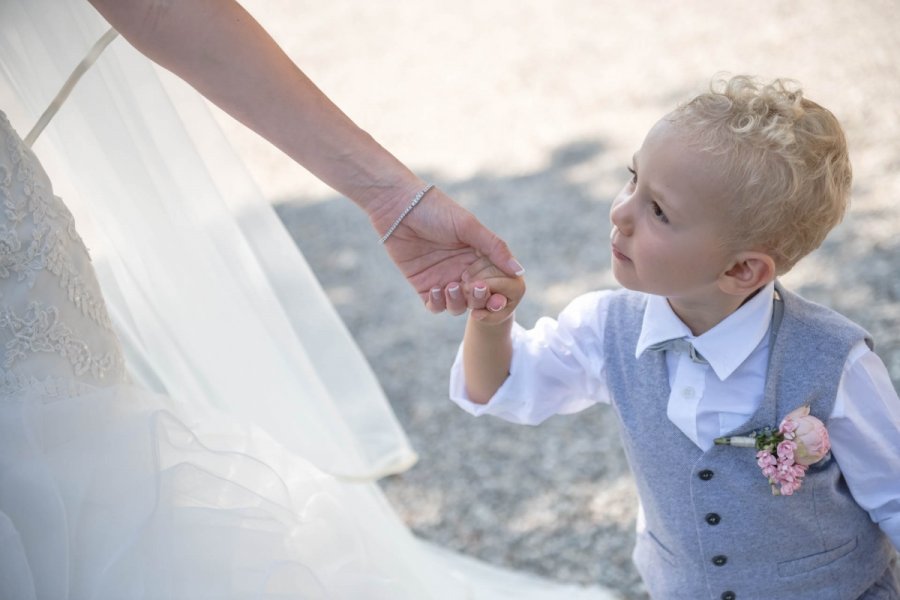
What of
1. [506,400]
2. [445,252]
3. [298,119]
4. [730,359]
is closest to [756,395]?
[730,359]

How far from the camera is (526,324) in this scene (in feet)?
12.3

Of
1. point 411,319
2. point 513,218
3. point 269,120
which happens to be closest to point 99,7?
point 269,120

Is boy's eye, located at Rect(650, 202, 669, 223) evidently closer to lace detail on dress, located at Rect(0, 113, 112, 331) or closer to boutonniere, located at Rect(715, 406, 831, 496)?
boutonniere, located at Rect(715, 406, 831, 496)

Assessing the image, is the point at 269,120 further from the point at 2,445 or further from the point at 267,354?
the point at 2,445

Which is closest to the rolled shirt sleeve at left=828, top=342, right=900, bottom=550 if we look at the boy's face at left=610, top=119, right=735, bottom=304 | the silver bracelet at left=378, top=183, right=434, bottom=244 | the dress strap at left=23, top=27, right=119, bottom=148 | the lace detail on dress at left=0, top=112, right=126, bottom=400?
the boy's face at left=610, top=119, right=735, bottom=304

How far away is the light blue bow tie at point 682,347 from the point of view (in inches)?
65.1

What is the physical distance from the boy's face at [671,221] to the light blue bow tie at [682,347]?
81mm

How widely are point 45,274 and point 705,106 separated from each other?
1.08 m

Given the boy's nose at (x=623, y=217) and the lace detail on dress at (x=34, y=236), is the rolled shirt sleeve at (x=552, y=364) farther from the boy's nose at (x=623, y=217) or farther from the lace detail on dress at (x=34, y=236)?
the lace detail on dress at (x=34, y=236)

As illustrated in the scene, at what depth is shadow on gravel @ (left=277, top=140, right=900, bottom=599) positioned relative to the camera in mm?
2883

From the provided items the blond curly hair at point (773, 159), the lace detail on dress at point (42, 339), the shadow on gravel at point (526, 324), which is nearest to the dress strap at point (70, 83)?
the lace detail on dress at point (42, 339)

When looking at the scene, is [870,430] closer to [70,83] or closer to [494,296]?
[494,296]

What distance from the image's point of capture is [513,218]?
4.57 m

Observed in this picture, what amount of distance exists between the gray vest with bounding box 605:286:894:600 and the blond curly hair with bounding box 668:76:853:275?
164mm
